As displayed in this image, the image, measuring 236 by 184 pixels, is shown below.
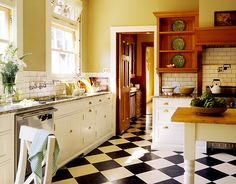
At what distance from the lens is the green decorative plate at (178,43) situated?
5.73 metres

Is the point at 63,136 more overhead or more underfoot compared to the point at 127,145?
more overhead

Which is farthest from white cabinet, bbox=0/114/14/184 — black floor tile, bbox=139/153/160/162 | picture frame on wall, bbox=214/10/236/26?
picture frame on wall, bbox=214/10/236/26

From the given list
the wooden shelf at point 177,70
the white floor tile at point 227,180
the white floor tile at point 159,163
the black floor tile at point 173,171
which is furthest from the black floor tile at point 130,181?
the wooden shelf at point 177,70

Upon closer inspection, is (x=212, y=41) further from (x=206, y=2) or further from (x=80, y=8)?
(x=80, y=8)

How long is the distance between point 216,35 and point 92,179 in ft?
10.1

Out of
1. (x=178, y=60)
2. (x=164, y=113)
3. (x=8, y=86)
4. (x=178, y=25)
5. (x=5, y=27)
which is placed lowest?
(x=164, y=113)

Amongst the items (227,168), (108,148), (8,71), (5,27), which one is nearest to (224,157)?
(227,168)

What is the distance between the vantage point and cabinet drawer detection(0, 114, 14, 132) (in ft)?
8.86

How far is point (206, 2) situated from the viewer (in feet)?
16.7

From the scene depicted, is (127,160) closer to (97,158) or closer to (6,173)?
(97,158)

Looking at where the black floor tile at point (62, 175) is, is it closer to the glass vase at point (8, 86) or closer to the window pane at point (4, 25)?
the glass vase at point (8, 86)

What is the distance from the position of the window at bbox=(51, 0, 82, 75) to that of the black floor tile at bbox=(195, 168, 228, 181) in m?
2.80

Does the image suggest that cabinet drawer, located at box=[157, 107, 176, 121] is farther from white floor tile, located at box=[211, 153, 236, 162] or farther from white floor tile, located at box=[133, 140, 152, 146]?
white floor tile, located at box=[211, 153, 236, 162]

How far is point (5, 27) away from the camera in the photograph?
3.83 meters
